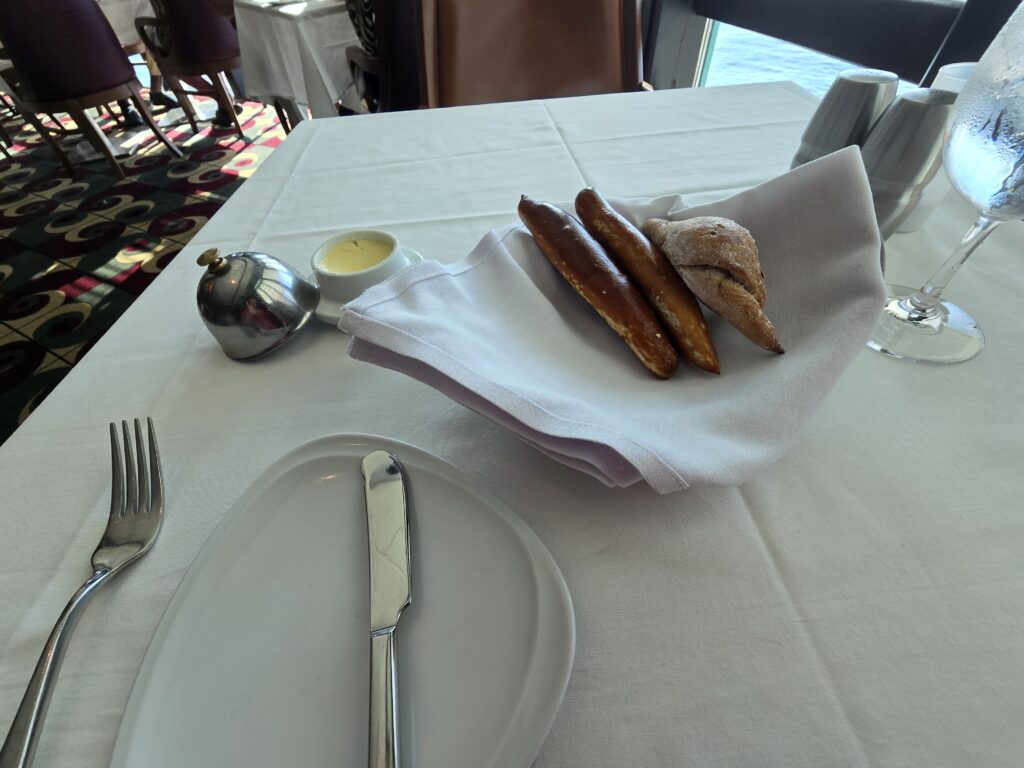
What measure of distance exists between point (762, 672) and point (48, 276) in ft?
6.43

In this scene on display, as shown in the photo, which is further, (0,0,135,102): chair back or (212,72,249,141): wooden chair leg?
(212,72,249,141): wooden chair leg

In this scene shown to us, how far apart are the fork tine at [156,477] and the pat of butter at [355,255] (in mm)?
186

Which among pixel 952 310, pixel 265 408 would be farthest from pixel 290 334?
pixel 952 310

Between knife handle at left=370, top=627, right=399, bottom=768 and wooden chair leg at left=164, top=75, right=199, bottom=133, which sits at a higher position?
knife handle at left=370, top=627, right=399, bottom=768

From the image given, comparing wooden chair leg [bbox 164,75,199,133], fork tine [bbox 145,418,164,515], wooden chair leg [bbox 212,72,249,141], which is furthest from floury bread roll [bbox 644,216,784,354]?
wooden chair leg [bbox 164,75,199,133]

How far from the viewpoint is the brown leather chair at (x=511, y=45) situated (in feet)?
3.15

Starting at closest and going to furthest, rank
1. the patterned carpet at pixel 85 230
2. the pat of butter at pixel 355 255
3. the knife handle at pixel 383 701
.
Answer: the knife handle at pixel 383 701
the pat of butter at pixel 355 255
the patterned carpet at pixel 85 230

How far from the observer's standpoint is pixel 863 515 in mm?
283

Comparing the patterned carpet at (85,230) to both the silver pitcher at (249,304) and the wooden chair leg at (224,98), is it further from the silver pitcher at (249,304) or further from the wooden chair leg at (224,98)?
the silver pitcher at (249,304)

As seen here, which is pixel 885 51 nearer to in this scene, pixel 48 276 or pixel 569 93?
pixel 569 93

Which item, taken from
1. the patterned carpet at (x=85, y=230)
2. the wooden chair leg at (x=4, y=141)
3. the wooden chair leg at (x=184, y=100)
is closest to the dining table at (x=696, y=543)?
the patterned carpet at (x=85, y=230)

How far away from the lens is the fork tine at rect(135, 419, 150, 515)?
0.30 metres

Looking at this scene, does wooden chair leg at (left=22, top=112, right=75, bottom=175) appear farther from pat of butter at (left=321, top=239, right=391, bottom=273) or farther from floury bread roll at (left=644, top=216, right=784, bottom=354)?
floury bread roll at (left=644, top=216, right=784, bottom=354)

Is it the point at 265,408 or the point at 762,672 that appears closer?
the point at 762,672
